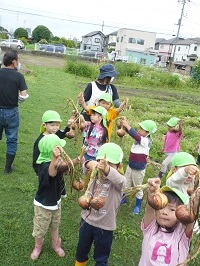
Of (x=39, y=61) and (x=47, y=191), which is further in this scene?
(x=39, y=61)

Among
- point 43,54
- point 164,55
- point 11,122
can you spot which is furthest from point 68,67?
point 164,55

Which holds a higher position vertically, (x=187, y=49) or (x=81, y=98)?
(x=187, y=49)

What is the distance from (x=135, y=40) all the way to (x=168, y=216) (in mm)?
66108

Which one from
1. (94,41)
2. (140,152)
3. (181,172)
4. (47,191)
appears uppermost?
(94,41)

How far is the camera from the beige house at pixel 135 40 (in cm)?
6425

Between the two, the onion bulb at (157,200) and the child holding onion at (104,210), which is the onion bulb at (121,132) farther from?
the onion bulb at (157,200)

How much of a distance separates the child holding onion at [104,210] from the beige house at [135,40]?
63.1 m

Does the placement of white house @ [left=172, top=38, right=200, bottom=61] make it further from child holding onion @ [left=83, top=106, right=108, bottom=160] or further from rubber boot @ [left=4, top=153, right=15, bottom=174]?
child holding onion @ [left=83, top=106, right=108, bottom=160]

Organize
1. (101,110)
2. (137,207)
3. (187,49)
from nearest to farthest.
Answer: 1. (101,110)
2. (137,207)
3. (187,49)

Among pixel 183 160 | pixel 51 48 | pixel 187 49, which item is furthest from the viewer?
pixel 187 49

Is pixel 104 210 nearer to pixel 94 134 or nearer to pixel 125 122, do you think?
pixel 125 122

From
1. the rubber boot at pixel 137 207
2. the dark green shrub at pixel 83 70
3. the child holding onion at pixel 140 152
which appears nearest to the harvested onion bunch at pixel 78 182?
the child holding onion at pixel 140 152

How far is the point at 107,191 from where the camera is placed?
2920 millimetres

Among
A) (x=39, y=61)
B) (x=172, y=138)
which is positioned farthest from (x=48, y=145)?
(x=39, y=61)
